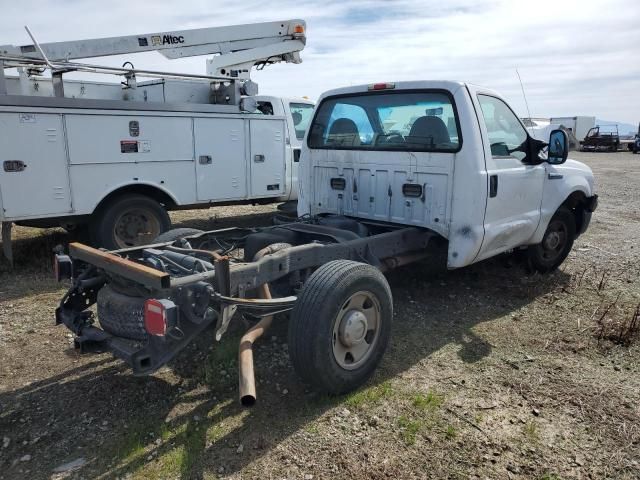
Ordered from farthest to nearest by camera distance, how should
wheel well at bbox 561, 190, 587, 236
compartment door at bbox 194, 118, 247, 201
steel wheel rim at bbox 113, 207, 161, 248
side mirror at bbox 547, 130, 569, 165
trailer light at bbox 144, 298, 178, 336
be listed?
→ 1. compartment door at bbox 194, 118, 247, 201
2. steel wheel rim at bbox 113, 207, 161, 248
3. wheel well at bbox 561, 190, 587, 236
4. side mirror at bbox 547, 130, 569, 165
5. trailer light at bbox 144, 298, 178, 336

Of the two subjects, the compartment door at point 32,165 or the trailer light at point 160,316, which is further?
the compartment door at point 32,165

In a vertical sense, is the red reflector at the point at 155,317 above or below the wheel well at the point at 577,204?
below

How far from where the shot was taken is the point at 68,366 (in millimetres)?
4094

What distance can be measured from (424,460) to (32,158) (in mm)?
5161

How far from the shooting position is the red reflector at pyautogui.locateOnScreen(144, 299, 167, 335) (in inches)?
115

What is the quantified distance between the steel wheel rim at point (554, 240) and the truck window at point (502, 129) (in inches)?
49.5

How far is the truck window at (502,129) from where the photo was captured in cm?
478

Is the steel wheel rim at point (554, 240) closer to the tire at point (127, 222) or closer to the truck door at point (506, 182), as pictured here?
the truck door at point (506, 182)

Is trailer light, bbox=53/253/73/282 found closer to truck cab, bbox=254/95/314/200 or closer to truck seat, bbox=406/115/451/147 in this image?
truck seat, bbox=406/115/451/147

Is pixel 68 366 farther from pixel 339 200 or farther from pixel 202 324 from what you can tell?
pixel 339 200

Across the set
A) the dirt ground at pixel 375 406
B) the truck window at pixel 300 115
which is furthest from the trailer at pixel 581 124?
the dirt ground at pixel 375 406

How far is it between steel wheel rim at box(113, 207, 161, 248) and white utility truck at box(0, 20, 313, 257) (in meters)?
0.01

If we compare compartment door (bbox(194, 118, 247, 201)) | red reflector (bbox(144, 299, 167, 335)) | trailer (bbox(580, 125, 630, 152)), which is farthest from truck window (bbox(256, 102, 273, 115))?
trailer (bbox(580, 125, 630, 152))

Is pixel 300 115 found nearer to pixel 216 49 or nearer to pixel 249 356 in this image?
pixel 216 49
